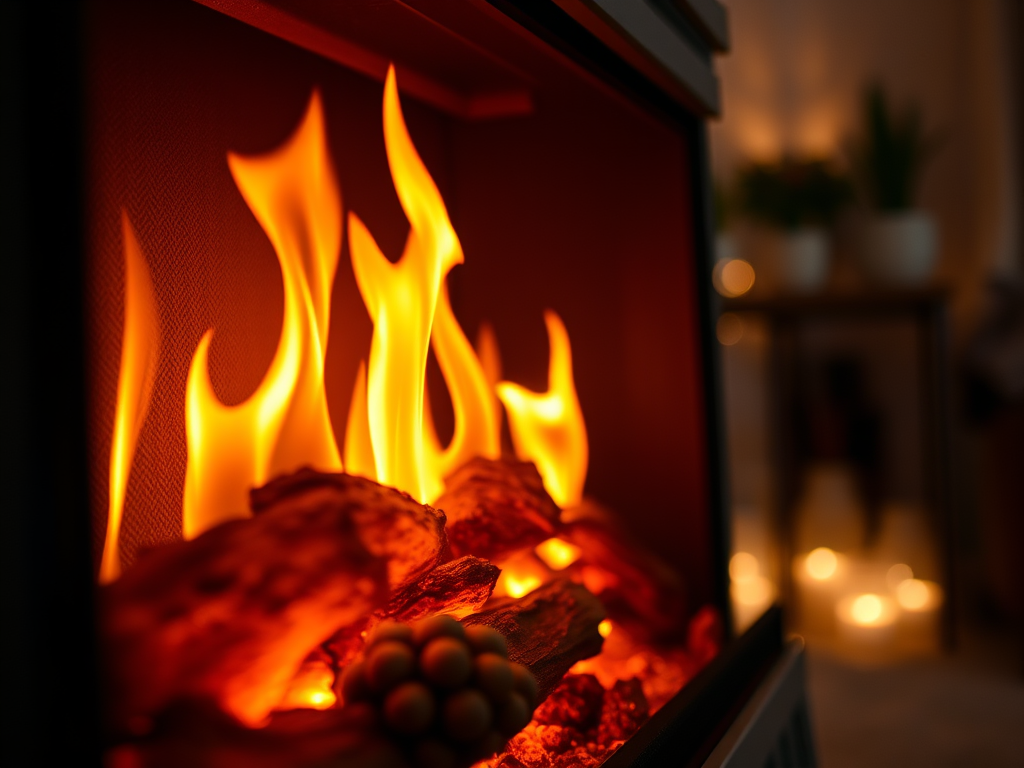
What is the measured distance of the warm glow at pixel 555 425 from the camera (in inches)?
37.3

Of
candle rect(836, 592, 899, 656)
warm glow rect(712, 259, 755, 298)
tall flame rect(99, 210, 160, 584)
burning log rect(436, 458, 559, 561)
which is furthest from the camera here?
warm glow rect(712, 259, 755, 298)

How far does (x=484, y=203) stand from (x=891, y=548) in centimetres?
149

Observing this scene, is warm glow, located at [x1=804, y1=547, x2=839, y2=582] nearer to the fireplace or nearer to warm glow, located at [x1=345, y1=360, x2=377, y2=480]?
the fireplace

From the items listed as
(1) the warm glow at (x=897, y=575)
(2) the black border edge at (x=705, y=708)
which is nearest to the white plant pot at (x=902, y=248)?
(1) the warm glow at (x=897, y=575)

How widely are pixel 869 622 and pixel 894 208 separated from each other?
2.98ft

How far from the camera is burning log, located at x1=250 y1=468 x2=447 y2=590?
0.57 metres

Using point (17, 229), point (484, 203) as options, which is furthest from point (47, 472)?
→ point (484, 203)

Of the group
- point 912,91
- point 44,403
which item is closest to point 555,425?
point 44,403

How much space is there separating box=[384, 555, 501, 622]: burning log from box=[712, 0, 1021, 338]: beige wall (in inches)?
70.7

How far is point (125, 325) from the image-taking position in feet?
1.99

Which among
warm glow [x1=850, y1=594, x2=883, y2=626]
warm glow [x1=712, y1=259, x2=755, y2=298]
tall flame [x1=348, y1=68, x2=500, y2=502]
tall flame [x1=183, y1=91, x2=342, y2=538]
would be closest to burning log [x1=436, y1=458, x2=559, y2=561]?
tall flame [x1=348, y1=68, x2=500, y2=502]

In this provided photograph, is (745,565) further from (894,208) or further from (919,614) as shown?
(894,208)

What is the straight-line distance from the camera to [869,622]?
71.3 inches

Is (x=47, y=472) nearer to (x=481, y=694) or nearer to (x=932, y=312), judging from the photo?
(x=481, y=694)
